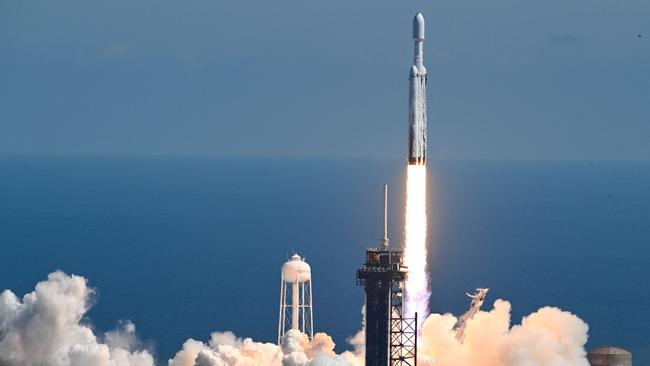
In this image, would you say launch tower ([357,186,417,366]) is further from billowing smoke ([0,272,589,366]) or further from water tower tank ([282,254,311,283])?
water tower tank ([282,254,311,283])

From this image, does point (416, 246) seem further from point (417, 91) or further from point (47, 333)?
point (47, 333)

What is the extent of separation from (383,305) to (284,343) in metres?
13.6

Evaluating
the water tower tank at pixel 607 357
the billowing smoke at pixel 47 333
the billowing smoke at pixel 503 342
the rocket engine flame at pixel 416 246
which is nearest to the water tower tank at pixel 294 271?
the rocket engine flame at pixel 416 246

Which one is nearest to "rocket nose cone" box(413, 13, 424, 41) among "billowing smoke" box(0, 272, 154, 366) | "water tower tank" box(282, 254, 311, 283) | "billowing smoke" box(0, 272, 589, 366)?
"billowing smoke" box(0, 272, 589, 366)

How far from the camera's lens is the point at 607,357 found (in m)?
110

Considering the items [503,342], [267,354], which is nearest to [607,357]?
[503,342]

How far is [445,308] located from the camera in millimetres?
155250

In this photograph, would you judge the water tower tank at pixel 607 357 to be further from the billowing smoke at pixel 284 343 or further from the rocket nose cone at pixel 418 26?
the rocket nose cone at pixel 418 26

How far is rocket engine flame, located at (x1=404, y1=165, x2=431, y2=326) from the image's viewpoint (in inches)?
3809

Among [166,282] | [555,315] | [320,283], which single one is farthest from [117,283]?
[555,315]

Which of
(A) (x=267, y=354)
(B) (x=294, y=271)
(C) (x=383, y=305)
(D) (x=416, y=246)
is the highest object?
(B) (x=294, y=271)

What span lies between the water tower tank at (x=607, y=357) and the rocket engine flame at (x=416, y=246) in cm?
1501

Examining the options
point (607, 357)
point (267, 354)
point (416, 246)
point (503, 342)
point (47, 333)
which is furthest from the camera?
point (607, 357)

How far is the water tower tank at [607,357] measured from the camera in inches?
4313
